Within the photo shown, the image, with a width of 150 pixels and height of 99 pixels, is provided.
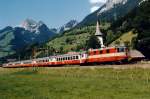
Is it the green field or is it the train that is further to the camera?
the train

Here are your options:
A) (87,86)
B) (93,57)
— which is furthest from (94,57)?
(87,86)

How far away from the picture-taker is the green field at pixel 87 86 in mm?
44062

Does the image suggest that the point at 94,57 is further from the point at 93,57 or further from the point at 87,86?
the point at 87,86

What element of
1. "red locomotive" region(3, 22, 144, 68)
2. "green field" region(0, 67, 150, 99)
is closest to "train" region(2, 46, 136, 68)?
"red locomotive" region(3, 22, 144, 68)

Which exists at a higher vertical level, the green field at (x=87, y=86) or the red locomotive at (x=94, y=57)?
the red locomotive at (x=94, y=57)

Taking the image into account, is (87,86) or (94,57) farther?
(94,57)

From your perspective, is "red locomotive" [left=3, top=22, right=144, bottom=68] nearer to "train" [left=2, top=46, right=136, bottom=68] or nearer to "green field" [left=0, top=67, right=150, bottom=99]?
"train" [left=2, top=46, right=136, bottom=68]

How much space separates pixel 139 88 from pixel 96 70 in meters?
28.7

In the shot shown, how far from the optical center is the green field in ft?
145

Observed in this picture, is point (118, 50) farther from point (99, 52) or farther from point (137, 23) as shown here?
point (137, 23)

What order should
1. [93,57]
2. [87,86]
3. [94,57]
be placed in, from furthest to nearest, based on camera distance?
1. [93,57]
2. [94,57]
3. [87,86]

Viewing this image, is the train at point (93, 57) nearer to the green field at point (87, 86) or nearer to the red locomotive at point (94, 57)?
the red locomotive at point (94, 57)

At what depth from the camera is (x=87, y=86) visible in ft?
179

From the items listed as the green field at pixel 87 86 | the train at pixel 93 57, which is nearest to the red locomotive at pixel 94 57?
the train at pixel 93 57
